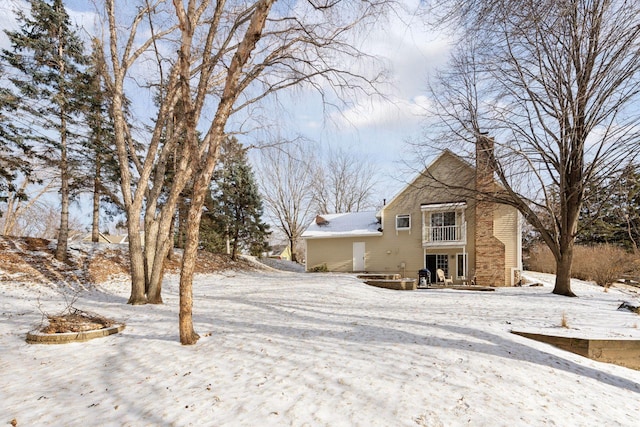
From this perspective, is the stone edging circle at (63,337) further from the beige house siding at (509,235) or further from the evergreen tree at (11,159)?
the beige house siding at (509,235)

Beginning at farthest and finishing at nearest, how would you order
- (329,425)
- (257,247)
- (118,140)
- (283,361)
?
(257,247)
(118,140)
(283,361)
(329,425)

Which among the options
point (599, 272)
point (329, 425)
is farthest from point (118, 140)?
point (599, 272)

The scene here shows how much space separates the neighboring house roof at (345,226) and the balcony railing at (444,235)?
2.82m

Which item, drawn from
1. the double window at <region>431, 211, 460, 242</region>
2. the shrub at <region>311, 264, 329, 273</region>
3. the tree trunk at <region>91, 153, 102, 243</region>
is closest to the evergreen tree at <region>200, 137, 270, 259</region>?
the shrub at <region>311, 264, 329, 273</region>

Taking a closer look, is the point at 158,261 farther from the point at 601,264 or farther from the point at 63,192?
the point at 601,264

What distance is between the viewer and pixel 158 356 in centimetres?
482

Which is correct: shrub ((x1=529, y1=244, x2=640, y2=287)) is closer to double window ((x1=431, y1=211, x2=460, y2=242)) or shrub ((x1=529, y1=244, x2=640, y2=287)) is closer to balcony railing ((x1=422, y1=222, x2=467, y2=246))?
balcony railing ((x1=422, y1=222, x2=467, y2=246))

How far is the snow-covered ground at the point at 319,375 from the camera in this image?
10.6 feet

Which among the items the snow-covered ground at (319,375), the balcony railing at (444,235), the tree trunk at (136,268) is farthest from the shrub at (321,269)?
the snow-covered ground at (319,375)

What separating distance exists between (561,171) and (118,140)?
549 inches

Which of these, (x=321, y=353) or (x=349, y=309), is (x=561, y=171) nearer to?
(x=349, y=309)

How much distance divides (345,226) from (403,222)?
13.3 ft

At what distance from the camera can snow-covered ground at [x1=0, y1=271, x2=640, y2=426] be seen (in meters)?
3.24

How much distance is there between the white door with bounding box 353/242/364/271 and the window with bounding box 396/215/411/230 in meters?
2.64
